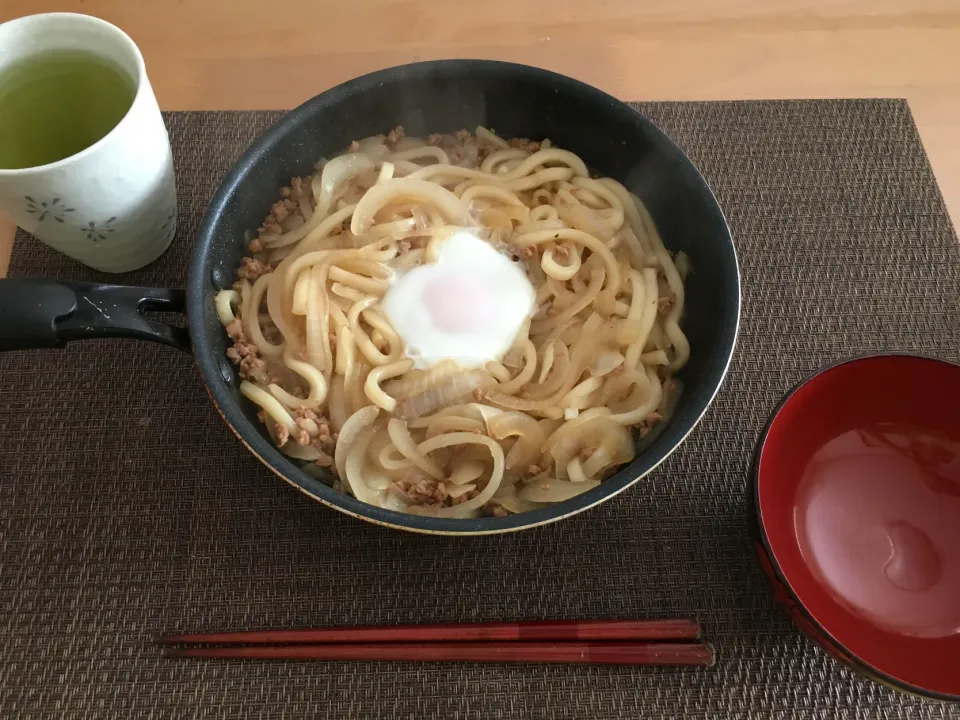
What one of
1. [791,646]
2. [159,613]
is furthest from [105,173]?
[791,646]

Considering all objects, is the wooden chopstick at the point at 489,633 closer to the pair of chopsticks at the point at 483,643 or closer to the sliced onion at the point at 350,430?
the pair of chopsticks at the point at 483,643

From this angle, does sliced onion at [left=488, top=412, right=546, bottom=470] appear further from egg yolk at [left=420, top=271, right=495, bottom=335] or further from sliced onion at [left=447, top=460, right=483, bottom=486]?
egg yolk at [left=420, top=271, right=495, bottom=335]

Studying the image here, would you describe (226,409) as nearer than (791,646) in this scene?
Yes

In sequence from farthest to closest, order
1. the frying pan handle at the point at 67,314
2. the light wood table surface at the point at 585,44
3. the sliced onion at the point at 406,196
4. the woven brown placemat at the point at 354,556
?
the light wood table surface at the point at 585,44, the sliced onion at the point at 406,196, the woven brown placemat at the point at 354,556, the frying pan handle at the point at 67,314

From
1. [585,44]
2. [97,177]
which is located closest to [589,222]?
[585,44]

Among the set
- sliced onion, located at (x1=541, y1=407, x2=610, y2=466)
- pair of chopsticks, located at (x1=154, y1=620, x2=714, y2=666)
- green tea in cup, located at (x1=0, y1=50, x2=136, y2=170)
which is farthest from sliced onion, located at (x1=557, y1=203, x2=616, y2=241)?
green tea in cup, located at (x1=0, y1=50, x2=136, y2=170)

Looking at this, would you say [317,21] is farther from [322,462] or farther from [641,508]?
[641,508]

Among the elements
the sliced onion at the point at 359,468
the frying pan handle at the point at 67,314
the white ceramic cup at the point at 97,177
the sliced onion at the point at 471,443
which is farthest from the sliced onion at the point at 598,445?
the white ceramic cup at the point at 97,177
